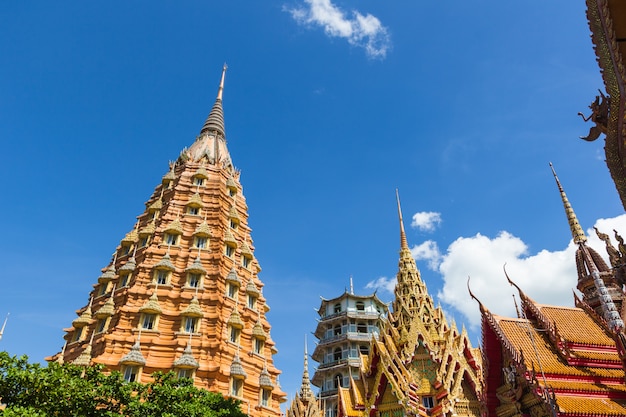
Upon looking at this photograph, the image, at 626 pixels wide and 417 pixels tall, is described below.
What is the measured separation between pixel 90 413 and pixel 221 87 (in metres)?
41.9

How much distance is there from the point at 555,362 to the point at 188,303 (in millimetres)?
21258

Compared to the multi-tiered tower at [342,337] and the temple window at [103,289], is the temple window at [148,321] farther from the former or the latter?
the multi-tiered tower at [342,337]

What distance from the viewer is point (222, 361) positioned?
25.2 meters

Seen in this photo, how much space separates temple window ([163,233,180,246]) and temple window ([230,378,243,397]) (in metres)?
11.0

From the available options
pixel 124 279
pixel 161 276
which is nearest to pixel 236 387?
pixel 161 276

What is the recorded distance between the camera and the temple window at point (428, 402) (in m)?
22.1

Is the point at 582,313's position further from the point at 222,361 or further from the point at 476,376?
the point at 222,361

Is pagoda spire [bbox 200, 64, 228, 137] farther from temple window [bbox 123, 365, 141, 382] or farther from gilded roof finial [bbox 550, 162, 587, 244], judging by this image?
gilded roof finial [bbox 550, 162, 587, 244]

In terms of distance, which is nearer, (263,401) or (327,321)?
(263,401)

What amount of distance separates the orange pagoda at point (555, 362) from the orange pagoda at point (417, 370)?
7.57 metres

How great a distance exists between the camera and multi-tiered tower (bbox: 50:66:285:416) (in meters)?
24.7

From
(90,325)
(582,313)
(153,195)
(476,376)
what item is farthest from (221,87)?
(582,313)

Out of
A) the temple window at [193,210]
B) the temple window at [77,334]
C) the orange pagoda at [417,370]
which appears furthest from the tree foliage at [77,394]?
the temple window at [193,210]

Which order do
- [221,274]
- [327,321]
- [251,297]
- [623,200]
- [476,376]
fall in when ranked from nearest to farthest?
[623,200], [476,376], [221,274], [251,297], [327,321]
